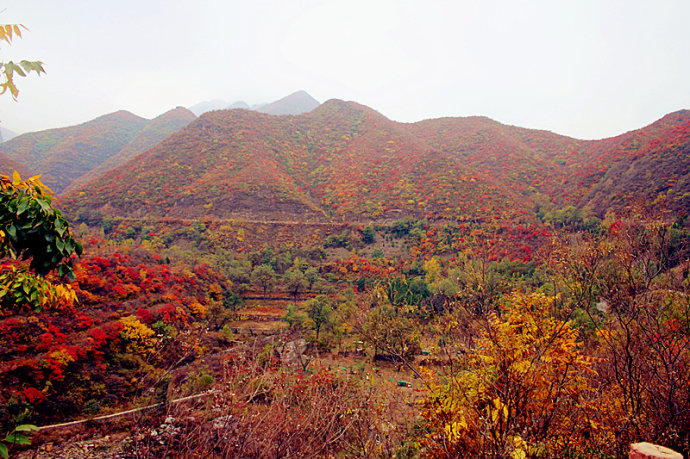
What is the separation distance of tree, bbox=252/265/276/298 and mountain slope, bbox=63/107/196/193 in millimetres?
47026

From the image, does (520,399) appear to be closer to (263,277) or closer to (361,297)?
(361,297)

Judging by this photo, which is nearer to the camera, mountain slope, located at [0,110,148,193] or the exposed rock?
the exposed rock

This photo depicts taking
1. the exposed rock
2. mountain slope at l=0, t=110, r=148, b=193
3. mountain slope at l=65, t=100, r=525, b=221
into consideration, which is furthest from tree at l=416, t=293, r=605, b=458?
mountain slope at l=0, t=110, r=148, b=193

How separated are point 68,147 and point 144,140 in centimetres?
1539

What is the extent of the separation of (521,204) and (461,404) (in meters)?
39.6

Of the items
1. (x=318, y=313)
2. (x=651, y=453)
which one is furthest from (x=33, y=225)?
(x=318, y=313)

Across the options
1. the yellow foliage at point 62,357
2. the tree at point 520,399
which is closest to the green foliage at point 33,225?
the tree at point 520,399

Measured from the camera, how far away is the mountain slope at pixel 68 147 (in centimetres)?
5966

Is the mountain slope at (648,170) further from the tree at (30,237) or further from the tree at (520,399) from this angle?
the tree at (30,237)

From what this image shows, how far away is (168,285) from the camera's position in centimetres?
1945

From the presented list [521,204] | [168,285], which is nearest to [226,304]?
[168,285]

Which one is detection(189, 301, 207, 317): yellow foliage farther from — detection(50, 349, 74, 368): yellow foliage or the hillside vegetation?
detection(50, 349, 74, 368): yellow foliage

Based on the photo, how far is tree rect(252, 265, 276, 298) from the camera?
89.8 ft

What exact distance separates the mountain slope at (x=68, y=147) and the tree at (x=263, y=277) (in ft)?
174
